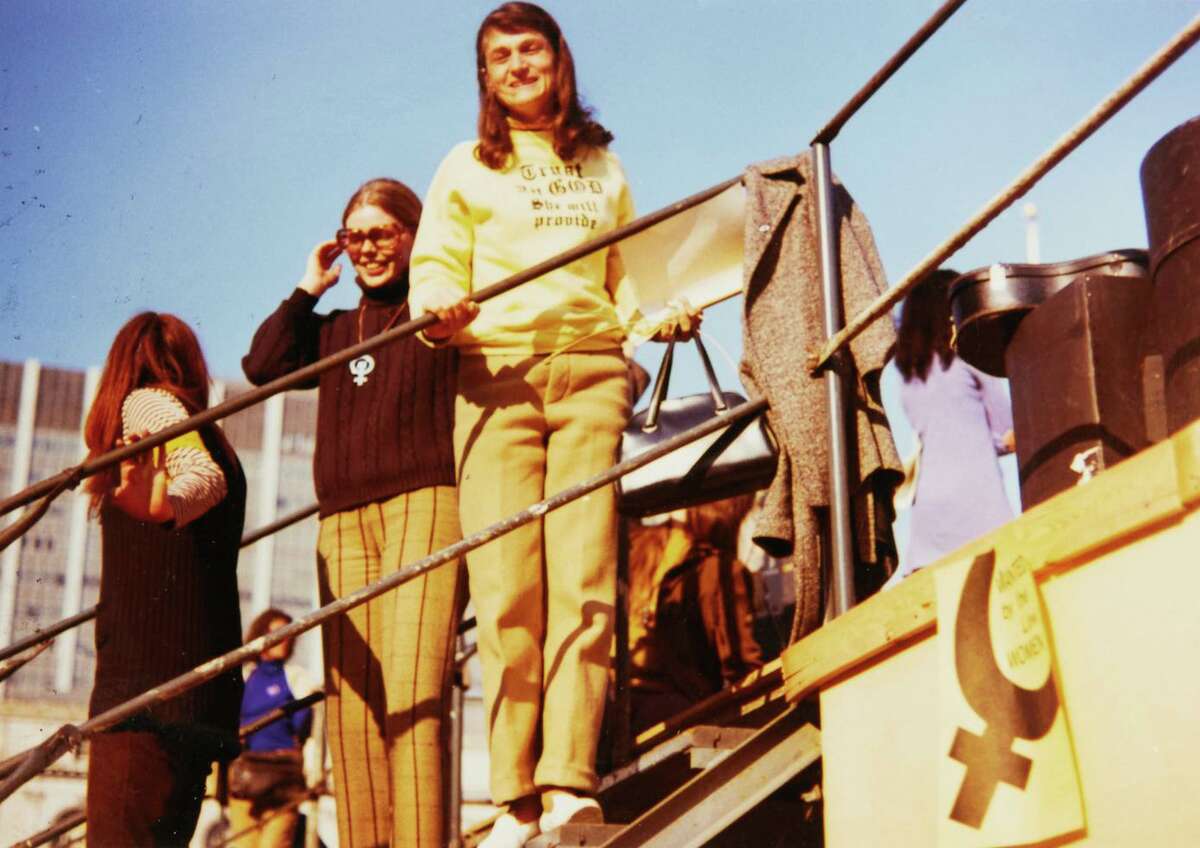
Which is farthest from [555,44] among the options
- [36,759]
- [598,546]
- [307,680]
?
[307,680]

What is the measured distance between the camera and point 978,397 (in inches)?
200

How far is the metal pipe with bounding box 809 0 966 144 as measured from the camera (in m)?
3.38

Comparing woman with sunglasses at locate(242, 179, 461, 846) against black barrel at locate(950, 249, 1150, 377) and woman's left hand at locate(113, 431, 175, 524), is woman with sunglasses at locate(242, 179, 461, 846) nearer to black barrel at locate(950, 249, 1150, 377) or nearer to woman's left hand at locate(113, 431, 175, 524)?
woman's left hand at locate(113, 431, 175, 524)

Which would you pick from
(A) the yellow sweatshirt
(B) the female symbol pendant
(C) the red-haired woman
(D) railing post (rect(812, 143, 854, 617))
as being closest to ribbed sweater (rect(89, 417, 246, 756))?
(C) the red-haired woman

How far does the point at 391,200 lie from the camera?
4.51 metres

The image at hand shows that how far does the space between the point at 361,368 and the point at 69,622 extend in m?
1.19

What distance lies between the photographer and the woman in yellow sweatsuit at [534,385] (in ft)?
11.9

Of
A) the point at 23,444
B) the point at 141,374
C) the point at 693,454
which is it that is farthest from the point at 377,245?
the point at 23,444

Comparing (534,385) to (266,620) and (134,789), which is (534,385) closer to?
(134,789)

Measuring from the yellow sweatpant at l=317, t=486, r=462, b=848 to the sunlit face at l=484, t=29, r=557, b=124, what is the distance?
0.98 metres

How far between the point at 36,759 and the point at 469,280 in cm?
153

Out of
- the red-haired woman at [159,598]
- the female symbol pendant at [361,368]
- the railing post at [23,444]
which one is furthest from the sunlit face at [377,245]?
the railing post at [23,444]

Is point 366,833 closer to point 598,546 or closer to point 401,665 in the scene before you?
point 401,665

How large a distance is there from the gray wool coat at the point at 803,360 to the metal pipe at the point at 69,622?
1316mm
